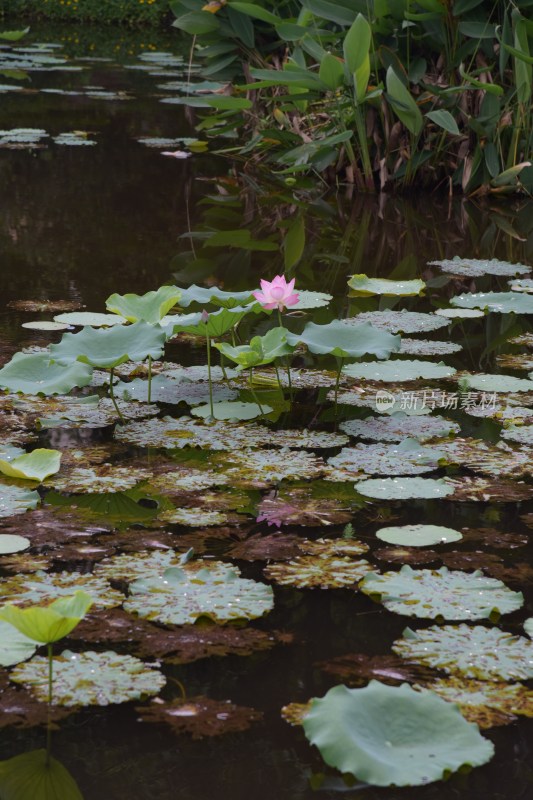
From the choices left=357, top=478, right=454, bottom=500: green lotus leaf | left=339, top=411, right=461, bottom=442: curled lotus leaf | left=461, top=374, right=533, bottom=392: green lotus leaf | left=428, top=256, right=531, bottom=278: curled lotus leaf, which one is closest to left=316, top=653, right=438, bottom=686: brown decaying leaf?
left=357, top=478, right=454, bottom=500: green lotus leaf

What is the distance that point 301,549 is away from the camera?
1540 millimetres

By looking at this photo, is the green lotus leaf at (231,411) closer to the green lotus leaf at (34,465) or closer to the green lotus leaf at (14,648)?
the green lotus leaf at (34,465)

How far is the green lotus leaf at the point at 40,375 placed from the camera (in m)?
1.89

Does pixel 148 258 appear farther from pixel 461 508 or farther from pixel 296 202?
pixel 461 508

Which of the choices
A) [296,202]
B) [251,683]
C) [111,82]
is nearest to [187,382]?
[251,683]

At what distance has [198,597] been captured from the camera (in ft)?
4.46

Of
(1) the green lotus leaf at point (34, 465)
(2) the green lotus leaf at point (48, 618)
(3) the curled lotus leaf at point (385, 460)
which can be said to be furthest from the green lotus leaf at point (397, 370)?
(2) the green lotus leaf at point (48, 618)

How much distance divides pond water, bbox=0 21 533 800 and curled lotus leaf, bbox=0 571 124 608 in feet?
0.12

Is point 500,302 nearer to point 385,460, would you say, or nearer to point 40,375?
point 385,460

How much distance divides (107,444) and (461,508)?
63 centimetres

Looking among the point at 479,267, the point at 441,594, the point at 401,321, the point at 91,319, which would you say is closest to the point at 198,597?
the point at 441,594

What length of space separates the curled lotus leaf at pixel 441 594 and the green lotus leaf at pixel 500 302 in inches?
55.1

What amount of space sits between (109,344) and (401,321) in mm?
960

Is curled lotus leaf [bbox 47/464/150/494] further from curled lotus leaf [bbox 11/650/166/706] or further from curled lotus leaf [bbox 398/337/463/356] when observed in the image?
curled lotus leaf [bbox 398/337/463/356]
